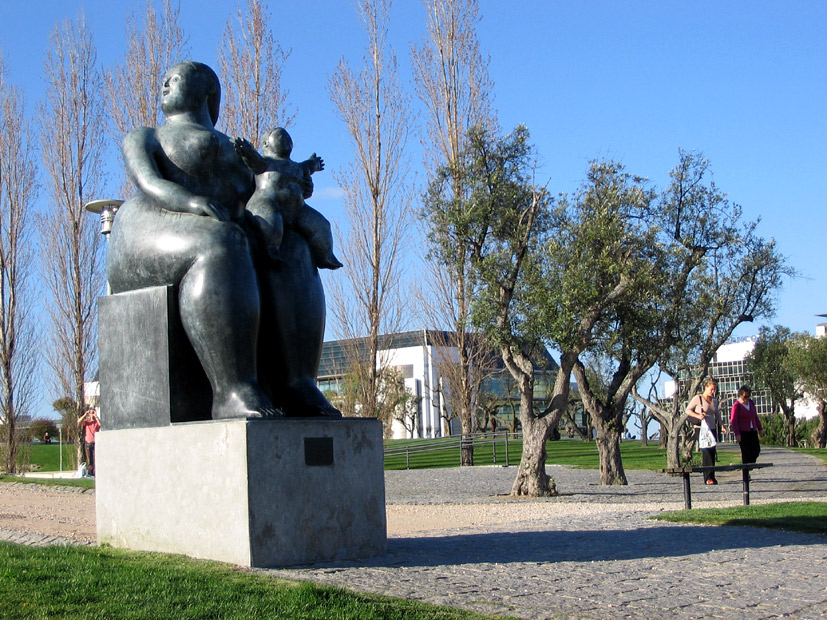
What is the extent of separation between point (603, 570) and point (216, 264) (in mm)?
3091

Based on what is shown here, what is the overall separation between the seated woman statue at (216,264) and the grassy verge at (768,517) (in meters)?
4.22

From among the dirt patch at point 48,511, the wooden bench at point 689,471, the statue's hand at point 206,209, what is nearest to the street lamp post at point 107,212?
the dirt patch at point 48,511

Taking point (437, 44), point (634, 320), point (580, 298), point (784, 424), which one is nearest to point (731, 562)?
point (580, 298)

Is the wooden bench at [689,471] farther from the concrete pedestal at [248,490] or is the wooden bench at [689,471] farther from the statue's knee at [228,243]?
the statue's knee at [228,243]

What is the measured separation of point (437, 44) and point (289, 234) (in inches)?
741

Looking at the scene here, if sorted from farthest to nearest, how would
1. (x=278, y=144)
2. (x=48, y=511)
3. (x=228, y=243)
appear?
(x=48, y=511) < (x=278, y=144) < (x=228, y=243)

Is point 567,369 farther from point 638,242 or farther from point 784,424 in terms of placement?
point 784,424

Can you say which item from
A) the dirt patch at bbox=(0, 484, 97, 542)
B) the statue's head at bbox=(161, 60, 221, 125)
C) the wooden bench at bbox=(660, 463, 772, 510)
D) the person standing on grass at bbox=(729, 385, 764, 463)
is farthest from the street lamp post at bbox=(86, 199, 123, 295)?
the person standing on grass at bbox=(729, 385, 764, 463)

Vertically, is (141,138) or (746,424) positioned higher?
(141,138)

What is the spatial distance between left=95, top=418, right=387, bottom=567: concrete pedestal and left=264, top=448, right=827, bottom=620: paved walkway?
0.81 feet

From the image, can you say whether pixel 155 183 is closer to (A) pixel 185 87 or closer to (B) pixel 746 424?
(A) pixel 185 87

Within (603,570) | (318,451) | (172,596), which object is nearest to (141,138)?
(318,451)

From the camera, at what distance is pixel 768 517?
906 centimetres

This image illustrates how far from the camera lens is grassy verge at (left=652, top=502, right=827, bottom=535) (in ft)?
27.3
